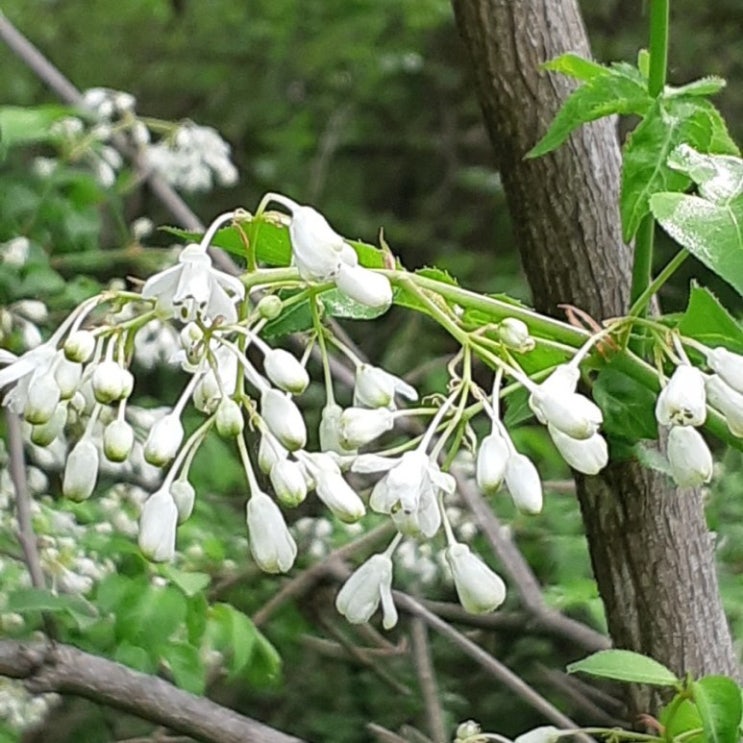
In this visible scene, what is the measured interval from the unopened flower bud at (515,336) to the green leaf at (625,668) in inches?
9.2

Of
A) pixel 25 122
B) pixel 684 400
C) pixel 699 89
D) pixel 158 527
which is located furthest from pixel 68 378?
pixel 25 122

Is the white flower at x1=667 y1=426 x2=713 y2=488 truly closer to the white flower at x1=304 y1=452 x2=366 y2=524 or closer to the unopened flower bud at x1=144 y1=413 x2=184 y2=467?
the white flower at x1=304 y1=452 x2=366 y2=524

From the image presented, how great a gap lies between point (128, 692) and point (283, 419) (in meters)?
0.28

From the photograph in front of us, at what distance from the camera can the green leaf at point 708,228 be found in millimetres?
792

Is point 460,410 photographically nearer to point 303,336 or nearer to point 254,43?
point 303,336

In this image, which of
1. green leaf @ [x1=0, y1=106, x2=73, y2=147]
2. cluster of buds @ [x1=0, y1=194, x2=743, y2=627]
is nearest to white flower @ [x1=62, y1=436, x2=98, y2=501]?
cluster of buds @ [x1=0, y1=194, x2=743, y2=627]

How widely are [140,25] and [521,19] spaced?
372 cm

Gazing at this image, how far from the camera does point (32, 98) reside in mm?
4605

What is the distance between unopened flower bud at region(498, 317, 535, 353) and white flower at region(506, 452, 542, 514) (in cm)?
8

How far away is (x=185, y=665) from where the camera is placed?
4.93 feet

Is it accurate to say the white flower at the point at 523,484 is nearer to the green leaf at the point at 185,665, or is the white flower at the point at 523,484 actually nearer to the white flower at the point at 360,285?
the white flower at the point at 360,285

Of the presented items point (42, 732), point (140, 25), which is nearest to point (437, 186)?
point (140, 25)

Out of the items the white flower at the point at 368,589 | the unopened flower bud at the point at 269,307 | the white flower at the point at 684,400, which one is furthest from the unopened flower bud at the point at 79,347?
the white flower at the point at 684,400

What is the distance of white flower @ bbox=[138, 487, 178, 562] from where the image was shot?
34.0 inches
